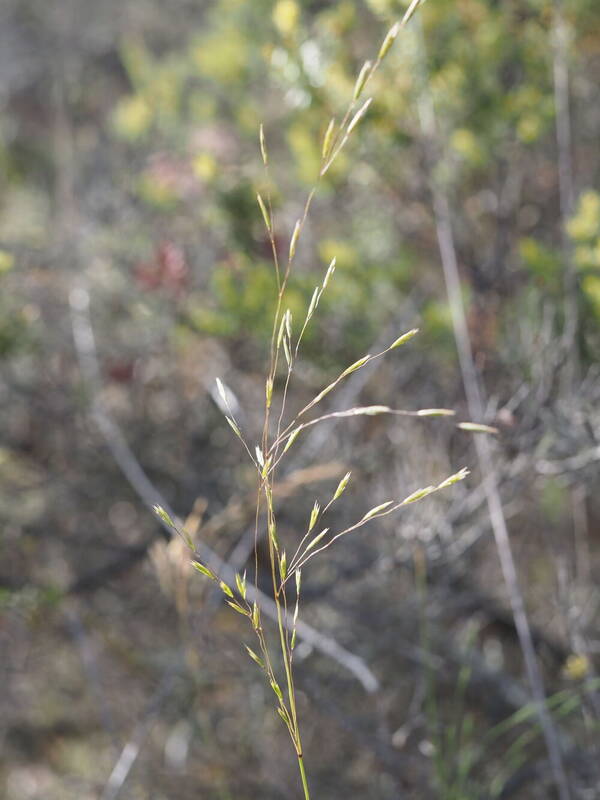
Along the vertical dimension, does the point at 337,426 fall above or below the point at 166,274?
below

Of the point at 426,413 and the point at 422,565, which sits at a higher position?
the point at 426,413

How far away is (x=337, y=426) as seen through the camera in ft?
Result: 6.89

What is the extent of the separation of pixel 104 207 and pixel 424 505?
1801mm

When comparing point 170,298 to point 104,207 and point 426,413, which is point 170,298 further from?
point 426,413

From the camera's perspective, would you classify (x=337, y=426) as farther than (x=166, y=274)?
No

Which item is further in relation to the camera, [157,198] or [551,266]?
[157,198]

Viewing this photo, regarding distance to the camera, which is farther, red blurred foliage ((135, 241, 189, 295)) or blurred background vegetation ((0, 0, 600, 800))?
red blurred foliage ((135, 241, 189, 295))

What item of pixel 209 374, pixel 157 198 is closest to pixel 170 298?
pixel 209 374

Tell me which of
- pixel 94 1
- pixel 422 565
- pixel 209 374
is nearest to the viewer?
pixel 422 565

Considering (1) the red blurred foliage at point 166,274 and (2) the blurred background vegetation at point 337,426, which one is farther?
(1) the red blurred foliage at point 166,274

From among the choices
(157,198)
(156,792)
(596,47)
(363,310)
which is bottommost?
(156,792)

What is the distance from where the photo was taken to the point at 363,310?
2.19 meters

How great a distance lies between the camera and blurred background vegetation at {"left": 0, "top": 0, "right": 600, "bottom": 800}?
1.75 metres

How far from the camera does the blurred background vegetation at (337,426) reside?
175 cm
